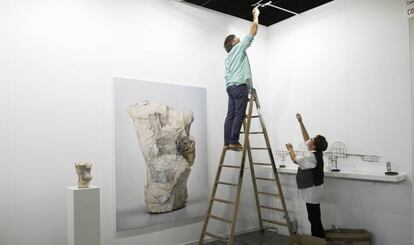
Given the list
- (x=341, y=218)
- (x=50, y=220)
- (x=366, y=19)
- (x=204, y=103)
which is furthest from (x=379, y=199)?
(x=50, y=220)

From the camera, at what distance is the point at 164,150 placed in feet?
12.5

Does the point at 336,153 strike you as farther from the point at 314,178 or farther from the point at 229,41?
the point at 229,41

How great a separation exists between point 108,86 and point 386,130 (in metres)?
3.29

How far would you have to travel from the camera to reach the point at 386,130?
12.0 ft

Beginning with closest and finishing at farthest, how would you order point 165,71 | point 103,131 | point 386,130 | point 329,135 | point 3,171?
point 3,171, point 103,131, point 386,130, point 165,71, point 329,135

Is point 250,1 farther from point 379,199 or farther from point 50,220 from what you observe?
point 50,220

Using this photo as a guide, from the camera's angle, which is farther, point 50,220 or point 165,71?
point 165,71

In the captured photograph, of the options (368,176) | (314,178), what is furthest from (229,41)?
(368,176)

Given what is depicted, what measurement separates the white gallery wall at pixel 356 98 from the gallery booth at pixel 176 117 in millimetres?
15

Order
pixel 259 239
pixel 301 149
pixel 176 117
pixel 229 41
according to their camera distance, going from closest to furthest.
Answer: pixel 176 117 → pixel 229 41 → pixel 259 239 → pixel 301 149

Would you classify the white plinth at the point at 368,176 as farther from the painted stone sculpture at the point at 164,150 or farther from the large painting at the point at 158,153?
the painted stone sculpture at the point at 164,150

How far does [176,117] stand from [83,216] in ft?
5.48

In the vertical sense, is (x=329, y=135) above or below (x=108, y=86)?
below

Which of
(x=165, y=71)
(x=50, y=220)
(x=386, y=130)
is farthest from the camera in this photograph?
(x=165, y=71)
